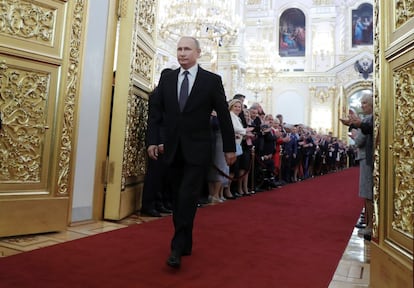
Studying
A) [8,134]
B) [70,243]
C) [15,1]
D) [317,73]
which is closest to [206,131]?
[70,243]

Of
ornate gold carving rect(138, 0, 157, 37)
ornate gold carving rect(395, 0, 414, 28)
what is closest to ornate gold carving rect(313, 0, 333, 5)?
ornate gold carving rect(138, 0, 157, 37)

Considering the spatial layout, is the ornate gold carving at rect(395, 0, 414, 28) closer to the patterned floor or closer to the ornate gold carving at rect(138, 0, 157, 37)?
the patterned floor

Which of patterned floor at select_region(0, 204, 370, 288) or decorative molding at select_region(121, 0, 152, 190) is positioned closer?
patterned floor at select_region(0, 204, 370, 288)

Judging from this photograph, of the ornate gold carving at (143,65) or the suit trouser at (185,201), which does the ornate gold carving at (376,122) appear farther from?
the ornate gold carving at (143,65)

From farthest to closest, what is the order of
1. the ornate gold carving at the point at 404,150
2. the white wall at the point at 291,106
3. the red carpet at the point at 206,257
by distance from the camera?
the white wall at the point at 291,106
the red carpet at the point at 206,257
the ornate gold carving at the point at 404,150

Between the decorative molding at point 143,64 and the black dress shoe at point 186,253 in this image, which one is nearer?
the black dress shoe at point 186,253

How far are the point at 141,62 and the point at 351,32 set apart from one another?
18.4 m

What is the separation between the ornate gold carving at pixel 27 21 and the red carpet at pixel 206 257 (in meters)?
1.46

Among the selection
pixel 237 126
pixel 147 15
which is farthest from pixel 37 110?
pixel 237 126

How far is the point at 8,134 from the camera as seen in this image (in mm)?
2662

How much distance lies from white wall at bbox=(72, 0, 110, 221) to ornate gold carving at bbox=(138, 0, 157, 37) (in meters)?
0.43

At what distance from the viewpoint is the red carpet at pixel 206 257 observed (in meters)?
1.91

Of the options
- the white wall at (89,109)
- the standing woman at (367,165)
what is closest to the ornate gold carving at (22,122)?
the white wall at (89,109)

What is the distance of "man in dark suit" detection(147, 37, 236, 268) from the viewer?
2.23 m
